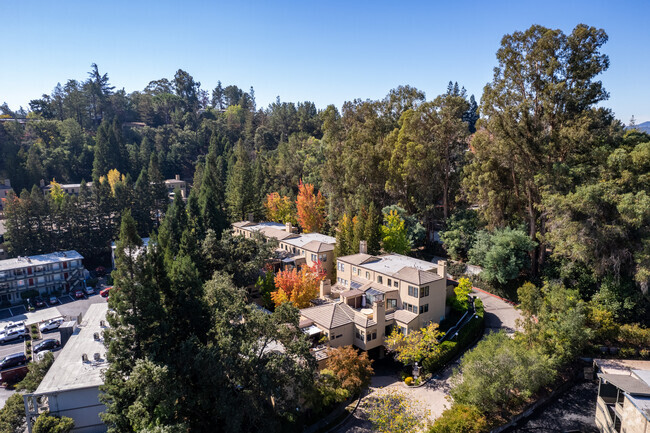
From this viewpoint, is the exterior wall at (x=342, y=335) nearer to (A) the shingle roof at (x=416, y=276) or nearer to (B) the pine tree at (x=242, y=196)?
(A) the shingle roof at (x=416, y=276)

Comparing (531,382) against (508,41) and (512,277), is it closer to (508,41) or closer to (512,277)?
(512,277)

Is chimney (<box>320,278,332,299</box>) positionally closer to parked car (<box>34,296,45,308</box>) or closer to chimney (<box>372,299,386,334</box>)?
chimney (<box>372,299,386,334</box>)

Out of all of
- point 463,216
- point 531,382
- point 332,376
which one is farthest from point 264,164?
point 531,382

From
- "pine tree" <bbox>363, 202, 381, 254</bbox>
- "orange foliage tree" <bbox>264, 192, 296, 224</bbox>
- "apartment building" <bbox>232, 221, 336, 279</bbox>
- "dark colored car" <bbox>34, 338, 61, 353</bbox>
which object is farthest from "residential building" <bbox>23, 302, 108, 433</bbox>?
"orange foliage tree" <bbox>264, 192, 296, 224</bbox>

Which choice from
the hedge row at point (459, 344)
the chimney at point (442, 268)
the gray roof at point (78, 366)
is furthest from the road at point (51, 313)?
the chimney at point (442, 268)

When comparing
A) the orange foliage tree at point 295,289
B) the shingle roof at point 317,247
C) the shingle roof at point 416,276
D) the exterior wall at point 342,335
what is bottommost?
the exterior wall at point 342,335

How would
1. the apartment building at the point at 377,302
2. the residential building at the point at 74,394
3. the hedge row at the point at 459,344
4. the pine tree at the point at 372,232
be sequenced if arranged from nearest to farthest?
the residential building at the point at 74,394 → the hedge row at the point at 459,344 → the apartment building at the point at 377,302 → the pine tree at the point at 372,232

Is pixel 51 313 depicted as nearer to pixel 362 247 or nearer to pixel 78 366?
pixel 78 366
